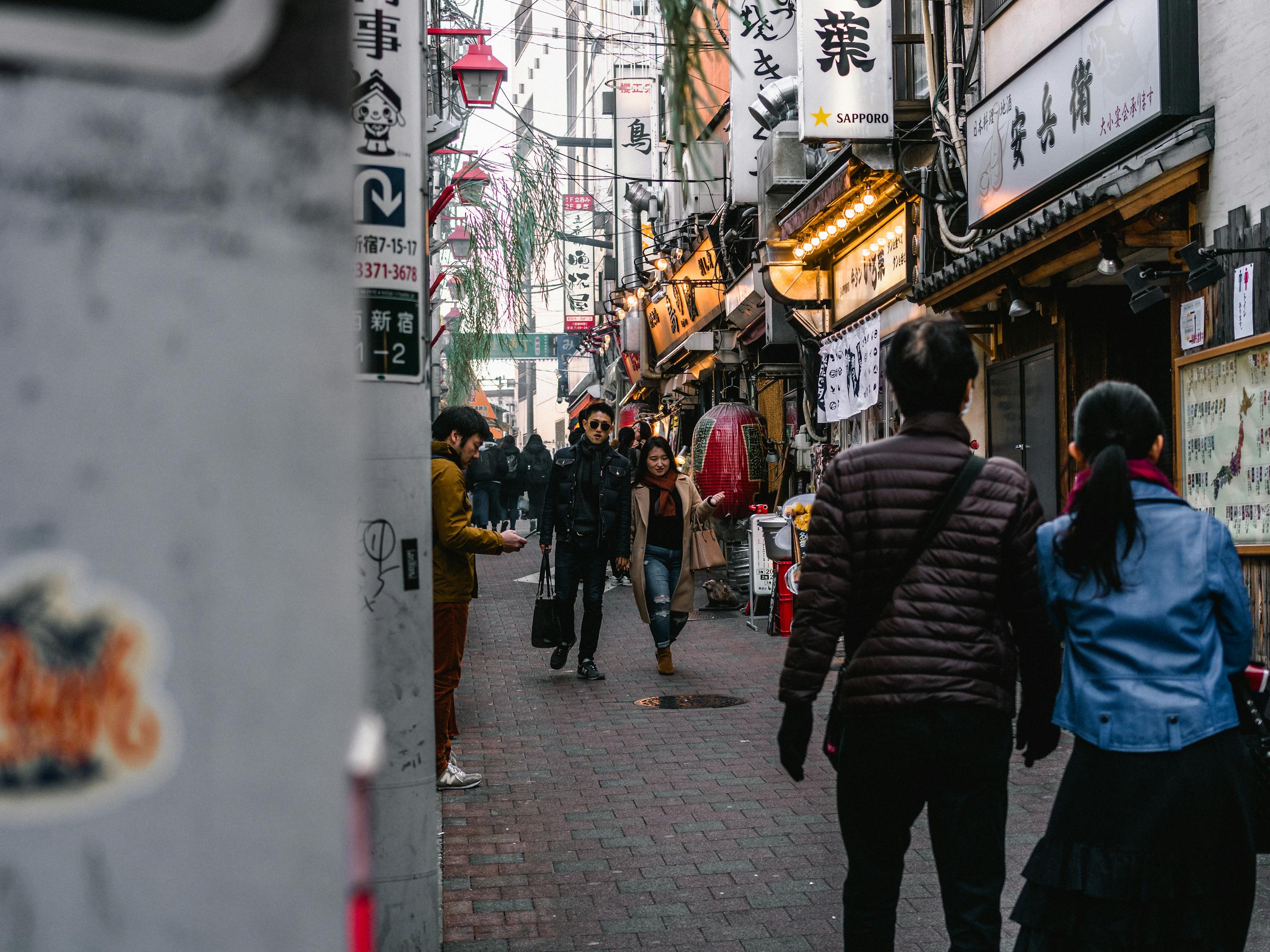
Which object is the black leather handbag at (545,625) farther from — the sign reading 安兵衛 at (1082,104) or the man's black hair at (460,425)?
the sign reading 安兵衛 at (1082,104)

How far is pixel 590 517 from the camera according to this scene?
33.4ft

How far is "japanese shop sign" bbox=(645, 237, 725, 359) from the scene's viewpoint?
2203cm

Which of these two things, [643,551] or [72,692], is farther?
[643,551]

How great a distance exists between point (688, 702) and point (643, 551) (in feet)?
5.58

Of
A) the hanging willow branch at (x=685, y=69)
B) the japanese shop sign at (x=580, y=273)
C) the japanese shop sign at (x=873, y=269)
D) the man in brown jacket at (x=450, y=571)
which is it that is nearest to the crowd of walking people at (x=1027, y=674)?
the hanging willow branch at (x=685, y=69)

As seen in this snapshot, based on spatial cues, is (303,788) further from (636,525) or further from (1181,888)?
(636,525)

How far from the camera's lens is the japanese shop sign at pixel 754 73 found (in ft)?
54.7

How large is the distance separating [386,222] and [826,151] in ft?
42.6

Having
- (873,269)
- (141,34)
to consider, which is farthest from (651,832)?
(873,269)

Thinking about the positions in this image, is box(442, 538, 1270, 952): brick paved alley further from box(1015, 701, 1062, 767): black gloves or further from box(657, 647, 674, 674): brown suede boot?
box(1015, 701, 1062, 767): black gloves

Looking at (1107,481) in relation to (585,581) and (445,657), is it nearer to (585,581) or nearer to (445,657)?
(445,657)

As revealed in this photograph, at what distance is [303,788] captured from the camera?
1.19 m

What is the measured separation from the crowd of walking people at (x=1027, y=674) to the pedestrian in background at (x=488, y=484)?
59.2 feet

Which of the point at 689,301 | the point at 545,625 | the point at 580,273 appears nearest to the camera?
the point at 545,625
